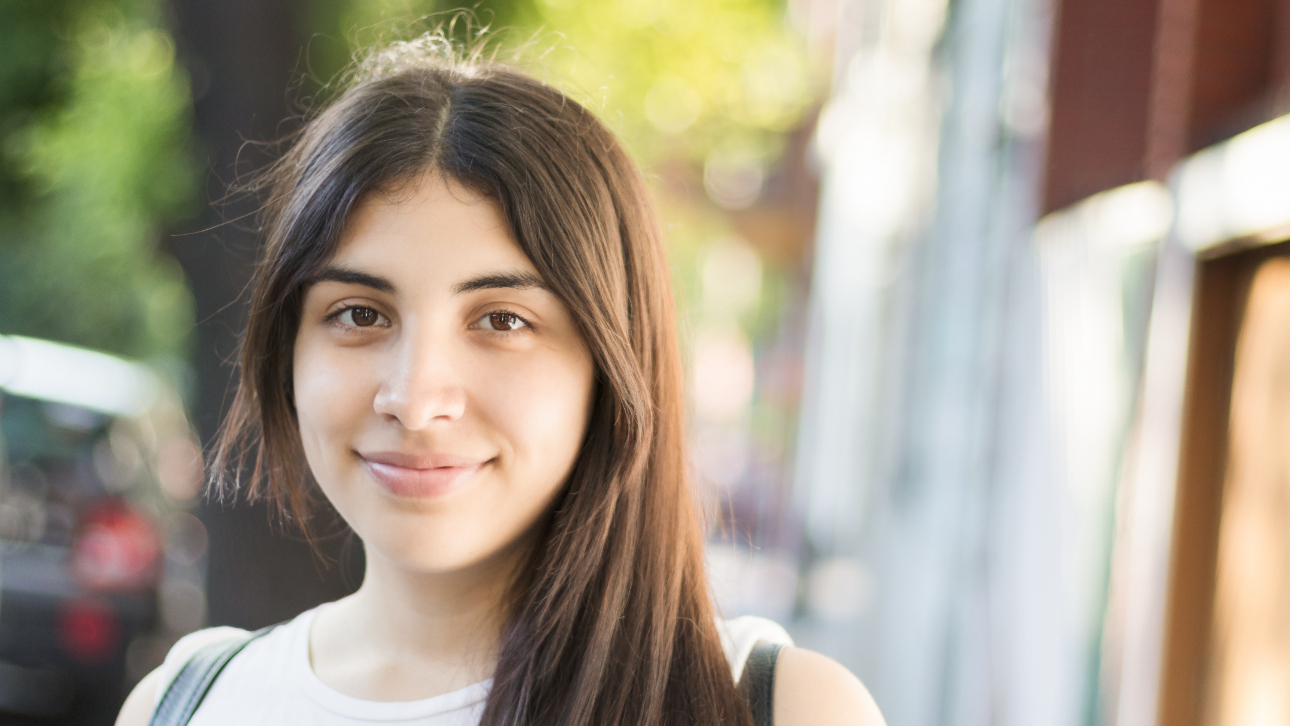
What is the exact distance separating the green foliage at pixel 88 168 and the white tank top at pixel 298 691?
3.69 meters

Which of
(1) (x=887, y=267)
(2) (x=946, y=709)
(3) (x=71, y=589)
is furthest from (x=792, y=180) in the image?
(3) (x=71, y=589)

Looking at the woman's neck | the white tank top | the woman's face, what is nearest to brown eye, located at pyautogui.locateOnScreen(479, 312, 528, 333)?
the woman's face

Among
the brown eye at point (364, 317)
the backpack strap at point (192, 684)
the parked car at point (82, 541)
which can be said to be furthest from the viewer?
the parked car at point (82, 541)

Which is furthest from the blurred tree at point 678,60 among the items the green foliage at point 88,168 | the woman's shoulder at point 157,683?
the woman's shoulder at point 157,683

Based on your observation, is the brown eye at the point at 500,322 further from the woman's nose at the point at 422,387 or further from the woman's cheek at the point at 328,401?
the woman's cheek at the point at 328,401

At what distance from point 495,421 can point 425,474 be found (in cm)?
12

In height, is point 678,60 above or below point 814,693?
above

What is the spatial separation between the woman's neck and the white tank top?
0.02m

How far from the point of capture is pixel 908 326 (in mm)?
7090

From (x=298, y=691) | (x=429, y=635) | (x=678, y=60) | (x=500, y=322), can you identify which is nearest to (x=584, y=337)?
(x=500, y=322)

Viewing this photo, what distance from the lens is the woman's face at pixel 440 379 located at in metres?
1.42

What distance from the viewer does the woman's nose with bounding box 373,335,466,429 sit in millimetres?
1388

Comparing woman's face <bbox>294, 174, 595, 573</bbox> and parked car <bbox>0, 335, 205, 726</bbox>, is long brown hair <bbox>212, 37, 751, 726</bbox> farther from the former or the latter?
parked car <bbox>0, 335, 205, 726</bbox>

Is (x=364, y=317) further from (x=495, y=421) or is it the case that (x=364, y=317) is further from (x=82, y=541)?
(x=82, y=541)
